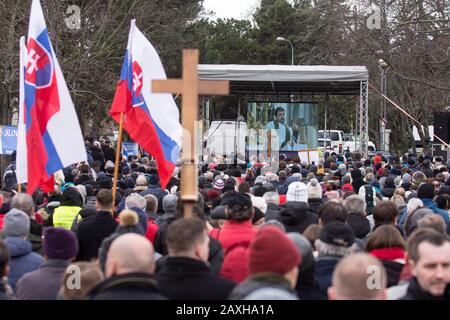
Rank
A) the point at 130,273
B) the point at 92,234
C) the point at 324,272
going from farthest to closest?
the point at 92,234
the point at 324,272
the point at 130,273

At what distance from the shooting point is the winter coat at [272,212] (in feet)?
33.2

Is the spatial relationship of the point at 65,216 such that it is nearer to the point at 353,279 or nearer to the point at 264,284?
the point at 264,284

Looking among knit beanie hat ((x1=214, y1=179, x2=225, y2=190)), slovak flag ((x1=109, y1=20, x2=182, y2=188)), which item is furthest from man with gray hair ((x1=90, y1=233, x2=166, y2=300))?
knit beanie hat ((x1=214, y1=179, x2=225, y2=190))

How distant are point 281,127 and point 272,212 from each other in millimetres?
21638

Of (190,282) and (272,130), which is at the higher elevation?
(272,130)

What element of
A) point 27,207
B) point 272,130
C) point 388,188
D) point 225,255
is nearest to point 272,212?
point 27,207

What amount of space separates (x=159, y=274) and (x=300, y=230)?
144 inches

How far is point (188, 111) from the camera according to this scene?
7.32 meters

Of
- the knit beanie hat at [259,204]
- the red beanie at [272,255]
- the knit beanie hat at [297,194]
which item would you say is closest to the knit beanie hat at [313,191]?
the knit beanie hat at [297,194]

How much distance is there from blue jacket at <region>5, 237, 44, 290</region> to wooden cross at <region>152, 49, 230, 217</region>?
1.17 m

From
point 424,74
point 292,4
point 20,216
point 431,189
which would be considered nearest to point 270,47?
point 292,4

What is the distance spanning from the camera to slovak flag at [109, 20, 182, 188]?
35.5 ft

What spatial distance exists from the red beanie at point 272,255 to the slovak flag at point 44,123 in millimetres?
4827
